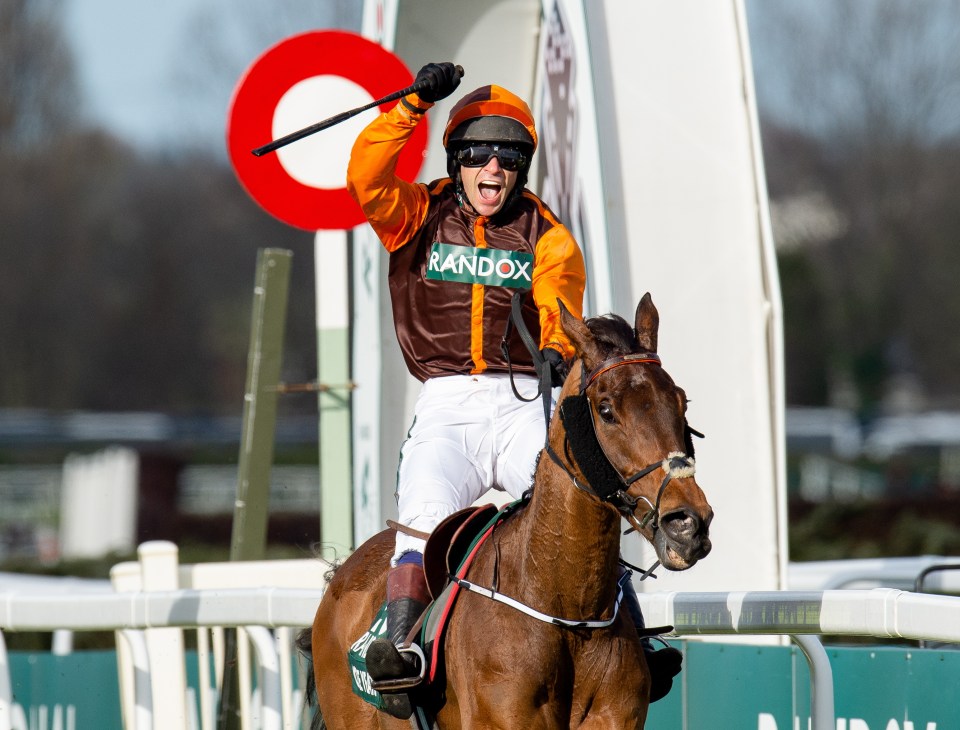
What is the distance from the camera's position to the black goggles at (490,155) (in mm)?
4688

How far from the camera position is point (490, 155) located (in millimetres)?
4688

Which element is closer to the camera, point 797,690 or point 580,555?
point 580,555

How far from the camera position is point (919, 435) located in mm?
33969

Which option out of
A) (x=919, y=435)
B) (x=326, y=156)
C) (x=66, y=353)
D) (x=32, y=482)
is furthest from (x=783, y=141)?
(x=326, y=156)

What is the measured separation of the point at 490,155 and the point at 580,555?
130 cm

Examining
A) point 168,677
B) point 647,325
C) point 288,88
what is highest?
point 288,88

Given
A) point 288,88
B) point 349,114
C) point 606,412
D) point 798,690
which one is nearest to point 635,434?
point 606,412

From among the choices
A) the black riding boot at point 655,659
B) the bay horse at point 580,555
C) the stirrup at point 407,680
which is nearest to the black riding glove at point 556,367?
the bay horse at point 580,555

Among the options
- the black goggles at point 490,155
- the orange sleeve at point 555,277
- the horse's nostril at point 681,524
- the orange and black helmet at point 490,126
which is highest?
the orange and black helmet at point 490,126

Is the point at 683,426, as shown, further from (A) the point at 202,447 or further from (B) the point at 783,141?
(B) the point at 783,141

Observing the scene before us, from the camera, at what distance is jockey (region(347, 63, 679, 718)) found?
179 inches

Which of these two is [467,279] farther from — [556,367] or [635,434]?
[635,434]

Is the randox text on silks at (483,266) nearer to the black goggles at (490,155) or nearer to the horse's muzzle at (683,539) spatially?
the black goggles at (490,155)

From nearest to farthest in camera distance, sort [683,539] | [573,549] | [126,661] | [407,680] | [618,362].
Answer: [683,539]
[618,362]
[573,549]
[407,680]
[126,661]
